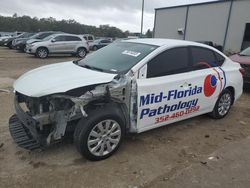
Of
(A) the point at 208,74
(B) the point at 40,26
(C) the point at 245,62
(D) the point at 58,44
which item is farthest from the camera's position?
(B) the point at 40,26

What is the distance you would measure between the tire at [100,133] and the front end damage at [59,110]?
0.13 meters

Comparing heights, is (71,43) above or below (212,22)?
below

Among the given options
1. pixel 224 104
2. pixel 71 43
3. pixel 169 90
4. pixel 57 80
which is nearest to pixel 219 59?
pixel 224 104

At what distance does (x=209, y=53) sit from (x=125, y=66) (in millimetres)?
1972

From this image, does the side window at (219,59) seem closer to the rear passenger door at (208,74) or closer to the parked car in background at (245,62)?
the rear passenger door at (208,74)

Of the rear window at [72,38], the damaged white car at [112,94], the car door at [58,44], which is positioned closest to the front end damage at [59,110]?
the damaged white car at [112,94]

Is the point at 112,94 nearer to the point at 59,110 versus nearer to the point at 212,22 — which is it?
the point at 59,110

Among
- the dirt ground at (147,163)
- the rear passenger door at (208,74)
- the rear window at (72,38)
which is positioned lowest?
the dirt ground at (147,163)

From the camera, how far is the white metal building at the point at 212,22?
19.5m

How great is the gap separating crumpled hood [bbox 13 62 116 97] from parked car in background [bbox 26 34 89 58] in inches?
516

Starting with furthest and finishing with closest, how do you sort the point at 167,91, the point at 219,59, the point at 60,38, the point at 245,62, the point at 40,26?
1. the point at 40,26
2. the point at 60,38
3. the point at 245,62
4. the point at 219,59
5. the point at 167,91

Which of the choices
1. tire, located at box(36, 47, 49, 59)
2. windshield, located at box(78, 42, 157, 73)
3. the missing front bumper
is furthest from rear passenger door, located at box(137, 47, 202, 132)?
tire, located at box(36, 47, 49, 59)

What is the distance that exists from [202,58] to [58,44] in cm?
1382

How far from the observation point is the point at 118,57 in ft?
13.3
